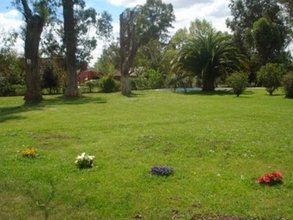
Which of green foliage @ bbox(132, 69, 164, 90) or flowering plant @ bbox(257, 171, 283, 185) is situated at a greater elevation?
flowering plant @ bbox(257, 171, 283, 185)

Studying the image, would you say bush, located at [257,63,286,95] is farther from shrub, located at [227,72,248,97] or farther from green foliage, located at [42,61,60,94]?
green foliage, located at [42,61,60,94]

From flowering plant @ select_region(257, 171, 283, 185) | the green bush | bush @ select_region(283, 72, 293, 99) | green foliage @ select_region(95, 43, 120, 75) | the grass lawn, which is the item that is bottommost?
the green bush

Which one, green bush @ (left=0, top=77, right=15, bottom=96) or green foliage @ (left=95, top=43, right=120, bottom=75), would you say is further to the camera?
green foliage @ (left=95, top=43, right=120, bottom=75)

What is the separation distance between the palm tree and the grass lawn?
66.5 feet

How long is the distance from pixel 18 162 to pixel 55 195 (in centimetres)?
228

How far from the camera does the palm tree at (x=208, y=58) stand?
33.7 meters

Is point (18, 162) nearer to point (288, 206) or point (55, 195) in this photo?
point (55, 195)

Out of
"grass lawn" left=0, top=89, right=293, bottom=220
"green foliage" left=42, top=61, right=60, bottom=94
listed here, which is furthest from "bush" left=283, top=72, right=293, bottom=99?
"green foliage" left=42, top=61, right=60, bottom=94

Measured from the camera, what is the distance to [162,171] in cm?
762

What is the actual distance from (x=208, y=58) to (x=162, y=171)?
88.1ft

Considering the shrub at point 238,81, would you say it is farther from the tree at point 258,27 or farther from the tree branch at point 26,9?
the tree at point 258,27

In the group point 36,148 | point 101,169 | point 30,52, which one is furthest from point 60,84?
point 101,169

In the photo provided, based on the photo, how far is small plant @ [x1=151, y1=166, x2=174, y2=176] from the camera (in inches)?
298

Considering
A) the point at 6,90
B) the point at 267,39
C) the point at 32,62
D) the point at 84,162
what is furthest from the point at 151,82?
the point at 84,162
